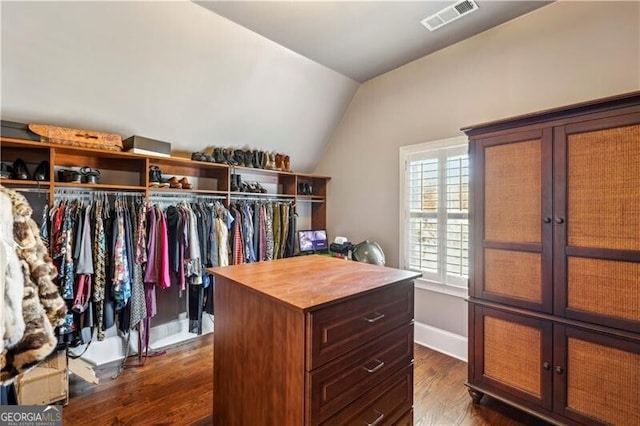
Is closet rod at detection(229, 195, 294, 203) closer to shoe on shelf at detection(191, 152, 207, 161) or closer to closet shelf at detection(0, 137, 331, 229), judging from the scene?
closet shelf at detection(0, 137, 331, 229)

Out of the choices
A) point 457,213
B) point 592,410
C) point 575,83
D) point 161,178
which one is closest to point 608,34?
point 575,83

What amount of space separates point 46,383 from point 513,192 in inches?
132

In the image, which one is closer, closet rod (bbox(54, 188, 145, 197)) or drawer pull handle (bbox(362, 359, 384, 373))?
drawer pull handle (bbox(362, 359, 384, 373))

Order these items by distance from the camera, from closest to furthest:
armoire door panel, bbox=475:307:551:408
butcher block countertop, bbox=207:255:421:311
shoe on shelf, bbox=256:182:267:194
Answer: butcher block countertop, bbox=207:255:421:311 < armoire door panel, bbox=475:307:551:408 < shoe on shelf, bbox=256:182:267:194

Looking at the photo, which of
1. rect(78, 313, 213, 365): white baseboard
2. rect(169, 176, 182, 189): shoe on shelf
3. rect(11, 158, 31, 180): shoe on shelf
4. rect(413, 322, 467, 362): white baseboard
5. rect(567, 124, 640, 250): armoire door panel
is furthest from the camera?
rect(169, 176, 182, 189): shoe on shelf

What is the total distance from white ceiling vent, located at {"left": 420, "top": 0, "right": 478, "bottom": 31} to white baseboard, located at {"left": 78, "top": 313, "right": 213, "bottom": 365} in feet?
11.8

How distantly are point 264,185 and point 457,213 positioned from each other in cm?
240

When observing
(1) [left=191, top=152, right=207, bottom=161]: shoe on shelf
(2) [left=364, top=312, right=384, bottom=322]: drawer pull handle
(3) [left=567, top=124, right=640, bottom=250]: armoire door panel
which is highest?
(1) [left=191, top=152, right=207, bottom=161]: shoe on shelf

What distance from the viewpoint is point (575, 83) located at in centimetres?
225

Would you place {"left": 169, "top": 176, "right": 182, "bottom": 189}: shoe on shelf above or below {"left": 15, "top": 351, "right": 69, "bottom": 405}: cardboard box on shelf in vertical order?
above

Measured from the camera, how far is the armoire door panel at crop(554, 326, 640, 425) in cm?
160

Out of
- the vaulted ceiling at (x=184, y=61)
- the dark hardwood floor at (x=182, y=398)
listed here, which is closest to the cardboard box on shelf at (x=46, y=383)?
the dark hardwood floor at (x=182, y=398)

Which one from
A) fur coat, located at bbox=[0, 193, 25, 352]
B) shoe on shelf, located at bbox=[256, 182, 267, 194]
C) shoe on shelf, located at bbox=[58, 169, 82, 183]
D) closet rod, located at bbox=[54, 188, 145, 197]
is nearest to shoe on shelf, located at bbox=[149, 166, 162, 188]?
closet rod, located at bbox=[54, 188, 145, 197]

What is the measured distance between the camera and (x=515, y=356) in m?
1.99
